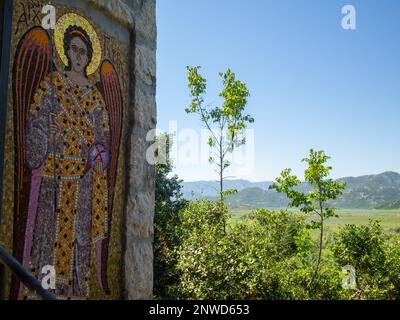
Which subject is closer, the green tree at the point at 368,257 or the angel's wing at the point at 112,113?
the angel's wing at the point at 112,113

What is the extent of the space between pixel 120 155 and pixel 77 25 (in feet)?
2.85

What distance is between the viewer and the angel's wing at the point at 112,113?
239 cm

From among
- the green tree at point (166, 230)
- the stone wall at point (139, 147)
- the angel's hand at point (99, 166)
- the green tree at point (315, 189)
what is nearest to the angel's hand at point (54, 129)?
the angel's hand at point (99, 166)

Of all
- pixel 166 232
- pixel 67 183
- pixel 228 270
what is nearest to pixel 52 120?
pixel 67 183

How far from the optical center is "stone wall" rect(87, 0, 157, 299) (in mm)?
2486

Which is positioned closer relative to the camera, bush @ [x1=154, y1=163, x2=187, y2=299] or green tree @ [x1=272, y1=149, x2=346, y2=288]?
bush @ [x1=154, y1=163, x2=187, y2=299]

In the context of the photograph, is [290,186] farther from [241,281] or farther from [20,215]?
[20,215]

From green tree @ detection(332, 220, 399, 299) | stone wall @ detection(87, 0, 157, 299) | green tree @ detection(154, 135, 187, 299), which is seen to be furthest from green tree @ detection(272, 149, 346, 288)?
stone wall @ detection(87, 0, 157, 299)

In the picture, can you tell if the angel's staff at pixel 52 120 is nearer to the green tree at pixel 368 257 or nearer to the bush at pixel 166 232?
the bush at pixel 166 232

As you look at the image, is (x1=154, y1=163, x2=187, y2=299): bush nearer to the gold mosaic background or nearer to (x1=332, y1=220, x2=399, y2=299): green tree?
(x1=332, y1=220, x2=399, y2=299): green tree

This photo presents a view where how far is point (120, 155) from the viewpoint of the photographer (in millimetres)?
2488

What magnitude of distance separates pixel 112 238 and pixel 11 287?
711 millimetres

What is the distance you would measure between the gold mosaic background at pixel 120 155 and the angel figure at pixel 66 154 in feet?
0.11
